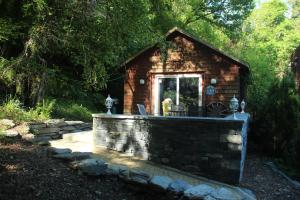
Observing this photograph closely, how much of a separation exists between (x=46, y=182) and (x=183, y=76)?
10118mm

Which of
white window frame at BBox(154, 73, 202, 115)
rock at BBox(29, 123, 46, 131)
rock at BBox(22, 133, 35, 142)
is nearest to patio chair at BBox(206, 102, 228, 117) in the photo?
white window frame at BBox(154, 73, 202, 115)

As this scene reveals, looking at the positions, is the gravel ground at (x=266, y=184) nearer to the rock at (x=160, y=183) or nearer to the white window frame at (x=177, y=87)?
the rock at (x=160, y=183)

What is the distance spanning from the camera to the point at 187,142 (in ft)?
25.8

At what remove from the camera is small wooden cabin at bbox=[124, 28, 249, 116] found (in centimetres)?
1399

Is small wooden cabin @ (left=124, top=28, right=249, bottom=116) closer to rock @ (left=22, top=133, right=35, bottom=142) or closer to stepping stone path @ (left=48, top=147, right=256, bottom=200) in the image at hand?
rock @ (left=22, top=133, right=35, bottom=142)

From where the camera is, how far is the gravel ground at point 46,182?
193 inches

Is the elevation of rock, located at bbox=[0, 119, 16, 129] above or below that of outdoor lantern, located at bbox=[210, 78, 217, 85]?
below

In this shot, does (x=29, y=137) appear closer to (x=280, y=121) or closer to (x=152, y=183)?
(x=152, y=183)

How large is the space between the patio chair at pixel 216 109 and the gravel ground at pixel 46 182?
25.7 ft

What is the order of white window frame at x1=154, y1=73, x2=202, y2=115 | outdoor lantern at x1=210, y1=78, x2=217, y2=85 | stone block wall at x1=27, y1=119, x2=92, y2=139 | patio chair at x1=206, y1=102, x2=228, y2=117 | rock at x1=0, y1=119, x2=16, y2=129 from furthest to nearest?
white window frame at x1=154, y1=73, x2=202, y2=115, outdoor lantern at x1=210, y1=78, x2=217, y2=85, patio chair at x1=206, y1=102, x2=228, y2=117, stone block wall at x1=27, y1=119, x2=92, y2=139, rock at x1=0, y1=119, x2=16, y2=129

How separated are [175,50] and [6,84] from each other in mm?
6375

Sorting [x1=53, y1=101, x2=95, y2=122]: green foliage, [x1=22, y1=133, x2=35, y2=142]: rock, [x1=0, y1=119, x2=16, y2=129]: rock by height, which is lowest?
[x1=22, y1=133, x2=35, y2=142]: rock

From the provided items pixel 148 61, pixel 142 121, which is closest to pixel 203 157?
pixel 142 121

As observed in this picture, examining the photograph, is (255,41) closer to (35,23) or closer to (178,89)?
(178,89)
